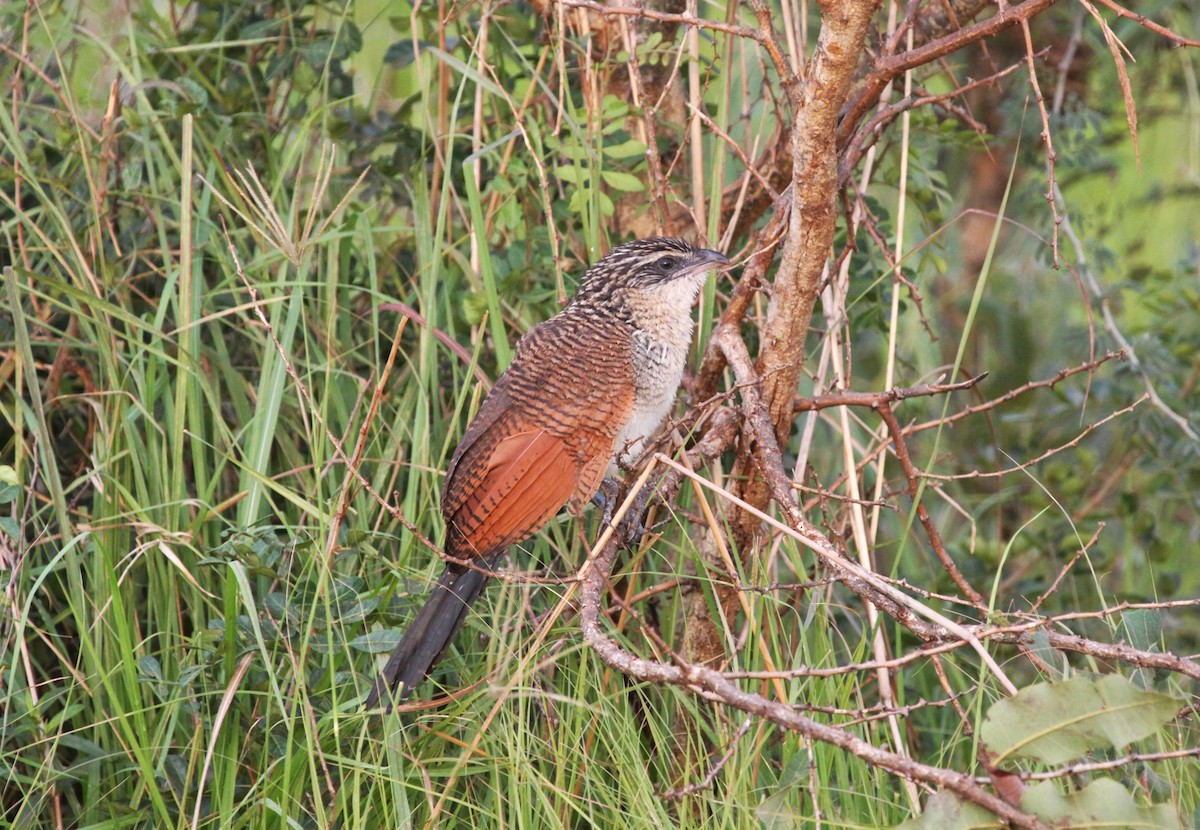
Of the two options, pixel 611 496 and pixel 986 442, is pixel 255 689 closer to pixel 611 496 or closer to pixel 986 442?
pixel 611 496

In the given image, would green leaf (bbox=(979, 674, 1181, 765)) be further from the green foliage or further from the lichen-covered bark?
the lichen-covered bark

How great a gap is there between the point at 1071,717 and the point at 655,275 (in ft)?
4.74

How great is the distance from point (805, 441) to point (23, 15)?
86.8 inches

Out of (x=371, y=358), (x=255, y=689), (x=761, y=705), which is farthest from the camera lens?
(x=371, y=358)

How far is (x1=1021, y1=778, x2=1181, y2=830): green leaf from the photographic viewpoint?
1.50m

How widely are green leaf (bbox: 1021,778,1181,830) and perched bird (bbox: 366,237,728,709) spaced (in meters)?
1.05

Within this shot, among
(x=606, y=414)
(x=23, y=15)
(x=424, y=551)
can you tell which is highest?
(x=23, y=15)

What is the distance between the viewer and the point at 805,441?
110 inches

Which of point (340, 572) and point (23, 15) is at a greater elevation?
point (23, 15)

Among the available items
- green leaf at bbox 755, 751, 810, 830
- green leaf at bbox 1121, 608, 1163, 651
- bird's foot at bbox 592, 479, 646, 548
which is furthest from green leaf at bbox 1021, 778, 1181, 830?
bird's foot at bbox 592, 479, 646, 548

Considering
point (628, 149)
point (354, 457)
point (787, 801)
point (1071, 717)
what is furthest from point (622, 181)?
point (1071, 717)

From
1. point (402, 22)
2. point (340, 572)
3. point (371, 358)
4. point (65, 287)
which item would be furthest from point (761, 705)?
point (402, 22)

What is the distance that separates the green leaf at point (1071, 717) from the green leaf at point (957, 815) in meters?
0.07

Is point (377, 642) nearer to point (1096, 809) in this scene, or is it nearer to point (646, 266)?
point (646, 266)
